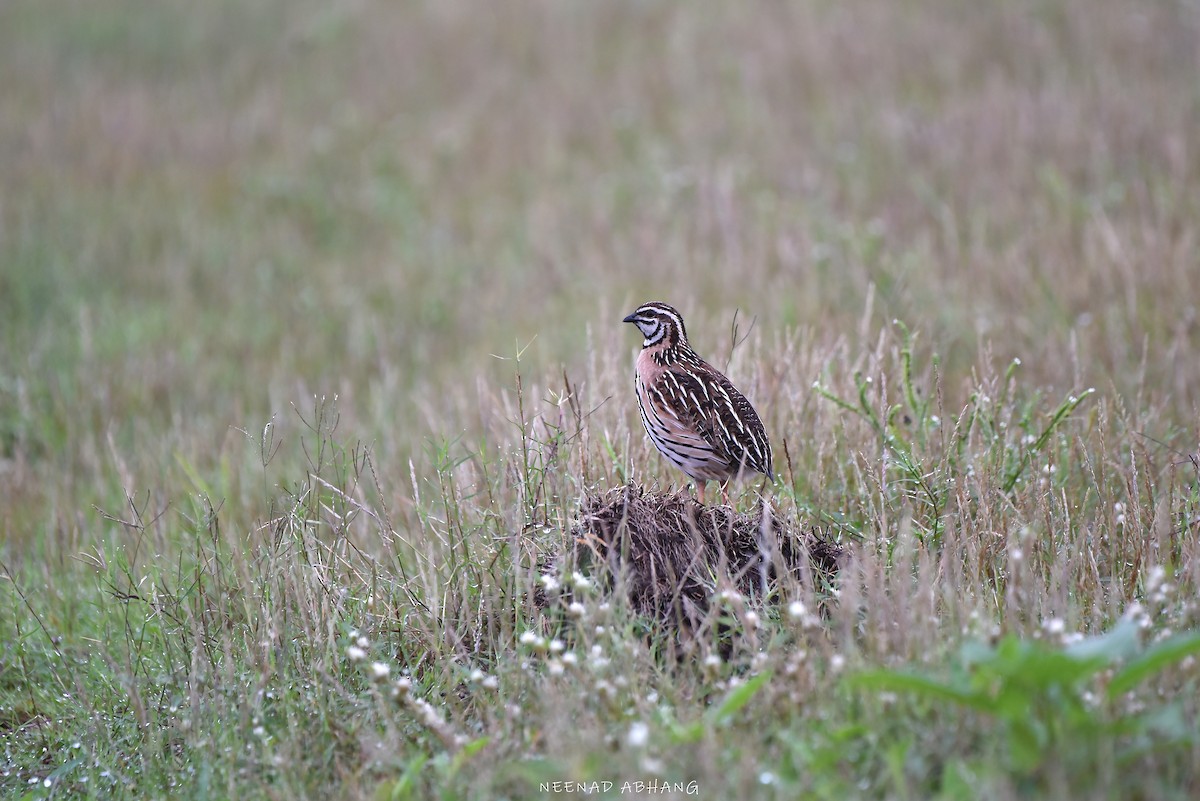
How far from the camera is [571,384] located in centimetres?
726

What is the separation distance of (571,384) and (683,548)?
101 inches

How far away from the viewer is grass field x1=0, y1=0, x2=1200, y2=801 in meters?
3.80

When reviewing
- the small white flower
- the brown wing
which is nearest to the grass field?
the small white flower

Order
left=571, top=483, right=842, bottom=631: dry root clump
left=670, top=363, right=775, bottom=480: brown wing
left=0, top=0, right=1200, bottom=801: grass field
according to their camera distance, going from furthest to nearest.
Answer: left=670, top=363, right=775, bottom=480: brown wing
left=571, top=483, right=842, bottom=631: dry root clump
left=0, top=0, right=1200, bottom=801: grass field

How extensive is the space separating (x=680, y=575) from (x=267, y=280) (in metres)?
8.15

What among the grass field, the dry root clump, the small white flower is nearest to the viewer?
the small white flower

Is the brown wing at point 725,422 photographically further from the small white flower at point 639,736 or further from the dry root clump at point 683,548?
the small white flower at point 639,736

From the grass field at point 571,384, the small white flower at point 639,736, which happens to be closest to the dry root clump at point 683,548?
the grass field at point 571,384

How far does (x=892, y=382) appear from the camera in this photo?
673 centimetres

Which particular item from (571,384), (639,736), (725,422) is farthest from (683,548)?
(571,384)

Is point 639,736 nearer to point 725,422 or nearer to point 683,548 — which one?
point 683,548

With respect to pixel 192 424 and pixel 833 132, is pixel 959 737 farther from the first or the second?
pixel 833 132

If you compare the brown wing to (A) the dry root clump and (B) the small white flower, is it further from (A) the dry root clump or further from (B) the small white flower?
(B) the small white flower

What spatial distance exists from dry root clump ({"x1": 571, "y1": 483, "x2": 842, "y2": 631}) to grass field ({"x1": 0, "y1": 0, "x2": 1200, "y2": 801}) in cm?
16
